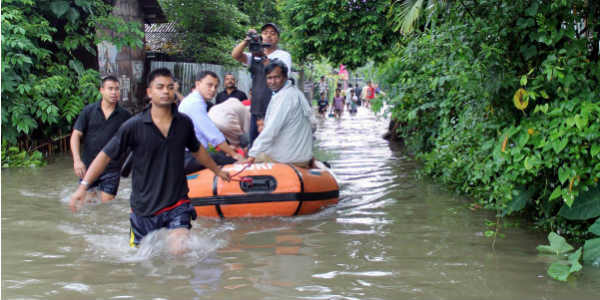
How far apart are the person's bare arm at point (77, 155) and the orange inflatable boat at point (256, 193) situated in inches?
49.3

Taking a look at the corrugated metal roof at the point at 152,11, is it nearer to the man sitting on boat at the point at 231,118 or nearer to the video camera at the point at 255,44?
the man sitting on boat at the point at 231,118

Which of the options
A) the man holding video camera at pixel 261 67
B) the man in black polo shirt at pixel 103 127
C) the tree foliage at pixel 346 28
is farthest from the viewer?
the tree foliage at pixel 346 28

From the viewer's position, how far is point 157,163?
472cm

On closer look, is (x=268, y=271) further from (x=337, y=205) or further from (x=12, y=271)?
(x=337, y=205)

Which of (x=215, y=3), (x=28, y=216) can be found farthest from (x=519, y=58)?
(x=215, y=3)

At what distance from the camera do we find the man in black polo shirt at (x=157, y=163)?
4.69 m

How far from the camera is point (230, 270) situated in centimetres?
485

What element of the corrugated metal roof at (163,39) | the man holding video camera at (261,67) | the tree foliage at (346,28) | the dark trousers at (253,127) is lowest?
the dark trousers at (253,127)

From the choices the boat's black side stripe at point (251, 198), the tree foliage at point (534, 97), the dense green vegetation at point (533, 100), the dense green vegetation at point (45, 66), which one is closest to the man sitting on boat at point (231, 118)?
the boat's black side stripe at point (251, 198)

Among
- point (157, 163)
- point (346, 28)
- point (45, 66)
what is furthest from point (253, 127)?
point (45, 66)

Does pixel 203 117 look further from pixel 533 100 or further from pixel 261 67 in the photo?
pixel 533 100

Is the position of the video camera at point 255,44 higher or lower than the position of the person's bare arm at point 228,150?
higher

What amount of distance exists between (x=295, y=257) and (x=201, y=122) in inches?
91.7

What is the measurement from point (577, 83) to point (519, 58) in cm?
60
